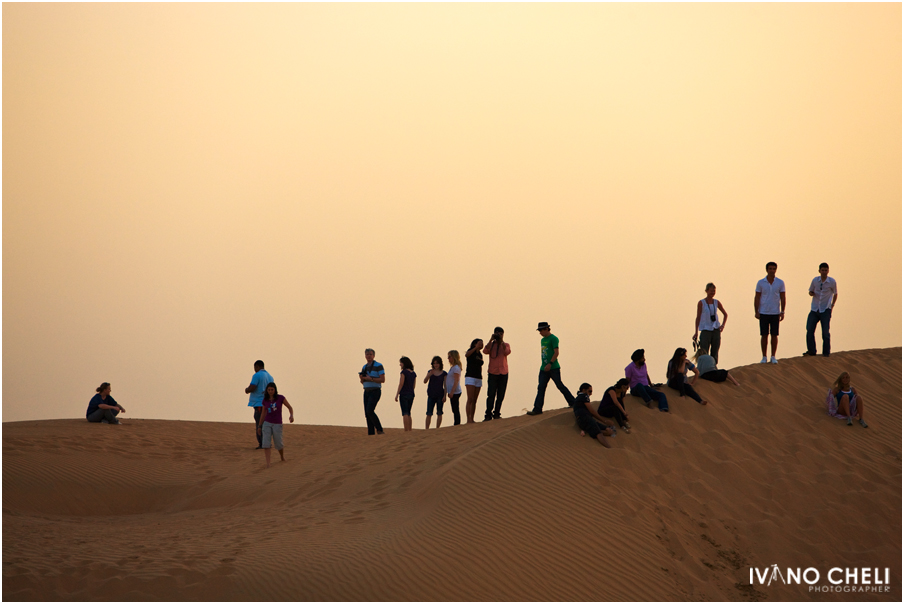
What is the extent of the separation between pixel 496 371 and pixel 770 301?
5577 mm

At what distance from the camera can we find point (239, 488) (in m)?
13.4

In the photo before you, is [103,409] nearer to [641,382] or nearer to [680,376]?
[641,382]

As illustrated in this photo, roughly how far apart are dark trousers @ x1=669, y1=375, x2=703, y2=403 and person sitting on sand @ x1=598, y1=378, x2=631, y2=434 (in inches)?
57.5

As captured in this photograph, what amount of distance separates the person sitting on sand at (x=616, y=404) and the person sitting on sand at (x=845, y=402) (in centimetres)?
444

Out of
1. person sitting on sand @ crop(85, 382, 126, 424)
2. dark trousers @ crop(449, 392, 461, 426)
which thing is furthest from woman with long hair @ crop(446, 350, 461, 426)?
person sitting on sand @ crop(85, 382, 126, 424)

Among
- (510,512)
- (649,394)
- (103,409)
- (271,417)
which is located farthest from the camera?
(103,409)

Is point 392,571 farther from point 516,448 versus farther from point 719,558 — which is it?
point 719,558

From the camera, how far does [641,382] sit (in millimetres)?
12570

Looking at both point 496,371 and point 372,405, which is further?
point 372,405

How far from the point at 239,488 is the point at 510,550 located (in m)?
6.39

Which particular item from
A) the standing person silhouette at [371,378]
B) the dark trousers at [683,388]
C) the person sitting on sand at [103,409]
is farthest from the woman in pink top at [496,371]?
the person sitting on sand at [103,409]

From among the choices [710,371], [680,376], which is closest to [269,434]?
[680,376]

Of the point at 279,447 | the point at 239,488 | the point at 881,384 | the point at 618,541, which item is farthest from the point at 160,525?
the point at 881,384

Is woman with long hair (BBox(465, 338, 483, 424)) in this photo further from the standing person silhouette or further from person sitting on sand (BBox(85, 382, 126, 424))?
person sitting on sand (BBox(85, 382, 126, 424))
